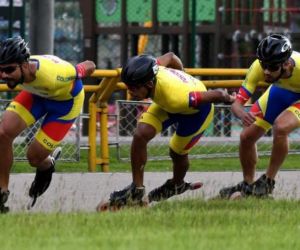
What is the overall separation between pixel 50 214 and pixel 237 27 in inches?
472

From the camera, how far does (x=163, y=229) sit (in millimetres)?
9008

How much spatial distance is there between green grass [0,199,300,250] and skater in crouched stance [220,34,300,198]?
102 cm

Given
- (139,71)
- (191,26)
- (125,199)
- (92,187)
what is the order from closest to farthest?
(139,71) → (125,199) → (92,187) → (191,26)

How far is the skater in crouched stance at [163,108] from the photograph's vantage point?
1092 cm

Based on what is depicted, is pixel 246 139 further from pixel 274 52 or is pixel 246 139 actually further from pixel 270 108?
pixel 274 52

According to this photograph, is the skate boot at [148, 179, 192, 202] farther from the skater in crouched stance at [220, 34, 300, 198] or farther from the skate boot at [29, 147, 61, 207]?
the skate boot at [29, 147, 61, 207]

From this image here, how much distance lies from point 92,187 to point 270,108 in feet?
7.67

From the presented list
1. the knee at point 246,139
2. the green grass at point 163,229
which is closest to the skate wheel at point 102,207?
the green grass at point 163,229

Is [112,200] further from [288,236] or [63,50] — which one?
[63,50]

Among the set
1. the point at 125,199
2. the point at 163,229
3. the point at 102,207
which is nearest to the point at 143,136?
the point at 125,199

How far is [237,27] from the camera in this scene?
21.6 metres

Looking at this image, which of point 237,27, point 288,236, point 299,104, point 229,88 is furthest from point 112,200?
point 237,27

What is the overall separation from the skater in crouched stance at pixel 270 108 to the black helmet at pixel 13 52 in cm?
189

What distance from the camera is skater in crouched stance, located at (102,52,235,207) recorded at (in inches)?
430
